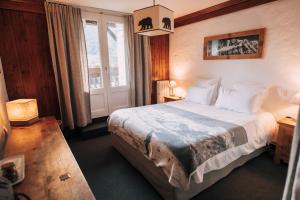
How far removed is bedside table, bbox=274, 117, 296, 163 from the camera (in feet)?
7.24

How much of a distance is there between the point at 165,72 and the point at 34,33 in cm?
298

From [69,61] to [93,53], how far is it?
1.74 feet

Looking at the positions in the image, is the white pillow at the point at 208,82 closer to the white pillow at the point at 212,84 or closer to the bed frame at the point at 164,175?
the white pillow at the point at 212,84

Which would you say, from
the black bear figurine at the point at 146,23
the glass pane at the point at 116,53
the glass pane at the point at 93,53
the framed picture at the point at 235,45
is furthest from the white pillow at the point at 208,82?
the glass pane at the point at 93,53

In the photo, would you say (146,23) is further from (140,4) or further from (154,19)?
(140,4)

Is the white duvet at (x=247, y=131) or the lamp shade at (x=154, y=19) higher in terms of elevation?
the lamp shade at (x=154, y=19)

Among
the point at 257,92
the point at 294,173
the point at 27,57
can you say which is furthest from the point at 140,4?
the point at 294,173

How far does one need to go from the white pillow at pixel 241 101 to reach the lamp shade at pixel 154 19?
1539 mm

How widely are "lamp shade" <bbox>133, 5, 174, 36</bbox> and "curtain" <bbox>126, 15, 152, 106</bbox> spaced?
174 cm

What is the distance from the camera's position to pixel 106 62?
12.0ft

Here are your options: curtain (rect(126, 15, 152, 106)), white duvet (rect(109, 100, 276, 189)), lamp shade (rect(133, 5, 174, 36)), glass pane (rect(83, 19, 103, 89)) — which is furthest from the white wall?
glass pane (rect(83, 19, 103, 89))

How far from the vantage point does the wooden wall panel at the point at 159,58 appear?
14.1 feet

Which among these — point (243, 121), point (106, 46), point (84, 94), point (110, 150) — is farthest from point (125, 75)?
point (243, 121)

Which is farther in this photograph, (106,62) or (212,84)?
(106,62)
